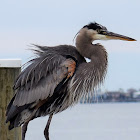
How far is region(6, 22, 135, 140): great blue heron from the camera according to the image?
19.0ft

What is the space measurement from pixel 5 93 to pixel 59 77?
593 mm

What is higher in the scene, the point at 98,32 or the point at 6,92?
the point at 98,32

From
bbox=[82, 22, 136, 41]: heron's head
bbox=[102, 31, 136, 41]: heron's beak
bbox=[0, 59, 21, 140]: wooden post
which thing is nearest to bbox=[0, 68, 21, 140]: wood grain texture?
bbox=[0, 59, 21, 140]: wooden post

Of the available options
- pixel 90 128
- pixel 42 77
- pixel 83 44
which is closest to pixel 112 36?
pixel 83 44

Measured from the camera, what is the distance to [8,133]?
228 inches

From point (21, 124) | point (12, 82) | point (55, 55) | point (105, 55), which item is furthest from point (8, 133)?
point (105, 55)

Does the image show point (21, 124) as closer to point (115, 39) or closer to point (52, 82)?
point (52, 82)

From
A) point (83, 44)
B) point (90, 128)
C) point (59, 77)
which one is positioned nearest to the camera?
point (59, 77)

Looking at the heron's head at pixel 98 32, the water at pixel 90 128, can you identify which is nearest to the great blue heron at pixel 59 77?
the heron's head at pixel 98 32

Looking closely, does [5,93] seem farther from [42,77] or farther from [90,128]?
[90,128]

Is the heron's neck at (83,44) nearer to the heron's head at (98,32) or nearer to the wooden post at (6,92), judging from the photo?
the heron's head at (98,32)

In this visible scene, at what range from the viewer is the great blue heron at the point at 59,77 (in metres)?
5.80

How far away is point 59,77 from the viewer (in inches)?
227

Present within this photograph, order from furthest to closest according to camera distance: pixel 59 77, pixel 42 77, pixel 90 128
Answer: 1. pixel 90 128
2. pixel 42 77
3. pixel 59 77
